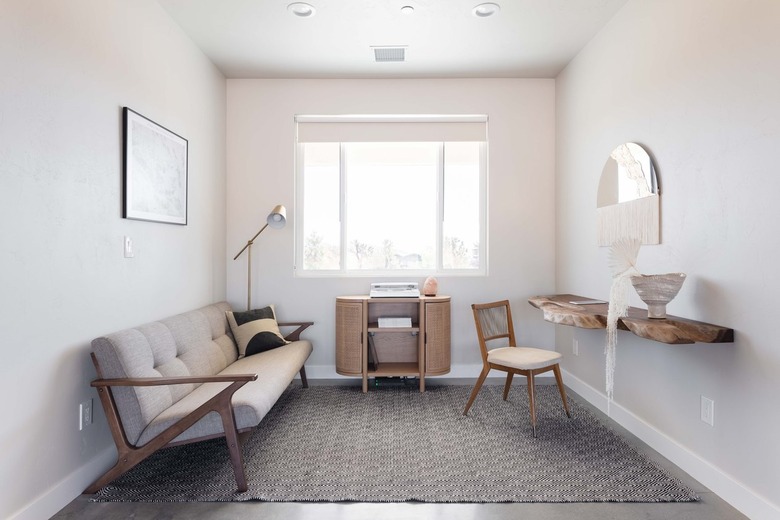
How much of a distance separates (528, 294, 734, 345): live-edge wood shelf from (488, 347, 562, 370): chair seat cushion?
0.96ft

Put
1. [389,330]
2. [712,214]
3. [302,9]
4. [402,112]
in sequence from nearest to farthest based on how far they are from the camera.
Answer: [712,214] < [302,9] < [389,330] < [402,112]

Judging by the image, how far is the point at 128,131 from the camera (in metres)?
2.34

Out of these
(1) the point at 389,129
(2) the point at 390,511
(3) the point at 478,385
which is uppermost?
(1) the point at 389,129

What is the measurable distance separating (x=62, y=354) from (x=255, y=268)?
77.8 inches

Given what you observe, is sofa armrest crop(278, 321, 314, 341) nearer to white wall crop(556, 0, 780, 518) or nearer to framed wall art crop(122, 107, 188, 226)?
framed wall art crop(122, 107, 188, 226)

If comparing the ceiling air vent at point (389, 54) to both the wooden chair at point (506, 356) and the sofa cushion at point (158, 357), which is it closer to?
the wooden chair at point (506, 356)

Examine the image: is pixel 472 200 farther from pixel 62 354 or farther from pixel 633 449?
pixel 62 354

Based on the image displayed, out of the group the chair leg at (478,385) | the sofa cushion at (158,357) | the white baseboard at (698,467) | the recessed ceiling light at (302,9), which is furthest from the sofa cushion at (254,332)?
the white baseboard at (698,467)

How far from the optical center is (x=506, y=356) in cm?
282

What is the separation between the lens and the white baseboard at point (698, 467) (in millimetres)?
1758

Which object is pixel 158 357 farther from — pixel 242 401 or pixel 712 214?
pixel 712 214

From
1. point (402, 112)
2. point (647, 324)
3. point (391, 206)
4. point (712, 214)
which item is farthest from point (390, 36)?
point (647, 324)

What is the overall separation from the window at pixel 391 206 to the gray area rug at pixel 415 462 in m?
1.35

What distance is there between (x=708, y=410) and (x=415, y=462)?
1.45 metres
